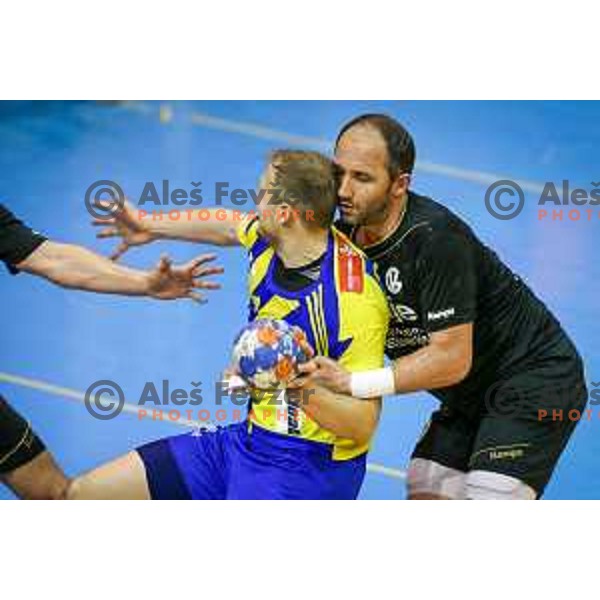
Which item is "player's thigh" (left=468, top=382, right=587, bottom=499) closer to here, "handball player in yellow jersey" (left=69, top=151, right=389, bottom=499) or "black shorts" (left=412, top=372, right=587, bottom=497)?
"black shorts" (left=412, top=372, right=587, bottom=497)

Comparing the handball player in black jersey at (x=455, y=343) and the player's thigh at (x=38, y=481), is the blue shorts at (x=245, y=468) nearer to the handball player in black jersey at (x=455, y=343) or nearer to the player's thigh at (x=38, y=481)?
the handball player in black jersey at (x=455, y=343)

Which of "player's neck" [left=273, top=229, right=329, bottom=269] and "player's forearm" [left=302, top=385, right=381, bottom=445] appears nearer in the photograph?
"player's forearm" [left=302, top=385, right=381, bottom=445]

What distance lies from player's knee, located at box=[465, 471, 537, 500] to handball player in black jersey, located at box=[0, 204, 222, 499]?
171 centimetres

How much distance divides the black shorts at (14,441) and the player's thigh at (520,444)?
232cm

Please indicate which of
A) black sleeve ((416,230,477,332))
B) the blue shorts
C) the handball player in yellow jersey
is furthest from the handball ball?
black sleeve ((416,230,477,332))

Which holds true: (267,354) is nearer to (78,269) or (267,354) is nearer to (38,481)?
(78,269)

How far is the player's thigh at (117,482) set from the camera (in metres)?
6.53

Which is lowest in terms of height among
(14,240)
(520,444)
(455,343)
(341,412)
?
(520,444)

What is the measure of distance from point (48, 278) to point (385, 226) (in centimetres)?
192

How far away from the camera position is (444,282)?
6191 millimetres

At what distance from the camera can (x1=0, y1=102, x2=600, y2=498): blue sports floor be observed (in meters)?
6.90

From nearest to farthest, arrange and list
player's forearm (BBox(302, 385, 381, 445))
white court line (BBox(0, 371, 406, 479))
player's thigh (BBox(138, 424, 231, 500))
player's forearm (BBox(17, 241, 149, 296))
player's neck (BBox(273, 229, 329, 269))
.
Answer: player's forearm (BBox(302, 385, 381, 445)) → player's neck (BBox(273, 229, 329, 269)) → player's thigh (BBox(138, 424, 231, 500)) → player's forearm (BBox(17, 241, 149, 296)) → white court line (BBox(0, 371, 406, 479))

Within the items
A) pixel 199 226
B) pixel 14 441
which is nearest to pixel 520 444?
pixel 199 226

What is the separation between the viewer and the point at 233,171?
7332 mm
